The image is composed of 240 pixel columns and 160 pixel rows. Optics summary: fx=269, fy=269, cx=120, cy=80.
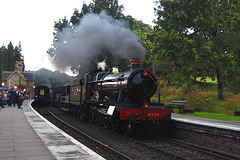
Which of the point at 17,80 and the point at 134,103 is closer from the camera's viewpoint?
the point at 134,103

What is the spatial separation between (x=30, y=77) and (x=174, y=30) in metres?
72.7

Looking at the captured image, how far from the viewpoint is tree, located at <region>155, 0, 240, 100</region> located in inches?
820

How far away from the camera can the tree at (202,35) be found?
20828 mm

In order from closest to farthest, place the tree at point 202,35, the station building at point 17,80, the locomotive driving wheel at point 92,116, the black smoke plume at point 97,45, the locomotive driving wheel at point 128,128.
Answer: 1. the locomotive driving wheel at point 128,128
2. the black smoke plume at point 97,45
3. the locomotive driving wheel at point 92,116
4. the tree at point 202,35
5. the station building at point 17,80

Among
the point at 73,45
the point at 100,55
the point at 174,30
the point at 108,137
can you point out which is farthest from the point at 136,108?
the point at 174,30

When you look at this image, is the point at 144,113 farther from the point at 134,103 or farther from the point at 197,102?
the point at 197,102

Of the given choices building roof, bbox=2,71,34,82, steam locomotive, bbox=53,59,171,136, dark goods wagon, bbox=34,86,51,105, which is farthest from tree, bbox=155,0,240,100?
building roof, bbox=2,71,34,82

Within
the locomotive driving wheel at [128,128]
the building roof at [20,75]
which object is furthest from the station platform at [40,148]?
the building roof at [20,75]

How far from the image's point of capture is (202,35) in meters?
24.7

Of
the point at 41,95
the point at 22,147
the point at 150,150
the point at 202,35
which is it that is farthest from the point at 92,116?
the point at 41,95

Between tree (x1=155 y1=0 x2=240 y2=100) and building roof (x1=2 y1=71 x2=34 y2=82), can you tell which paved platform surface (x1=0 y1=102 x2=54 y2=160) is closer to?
tree (x1=155 y1=0 x2=240 y2=100)

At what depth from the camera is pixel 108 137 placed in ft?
36.1

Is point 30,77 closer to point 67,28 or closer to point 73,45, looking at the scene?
point 67,28

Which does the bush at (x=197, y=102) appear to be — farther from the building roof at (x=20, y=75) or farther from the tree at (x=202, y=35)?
the building roof at (x=20, y=75)
